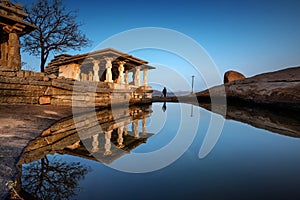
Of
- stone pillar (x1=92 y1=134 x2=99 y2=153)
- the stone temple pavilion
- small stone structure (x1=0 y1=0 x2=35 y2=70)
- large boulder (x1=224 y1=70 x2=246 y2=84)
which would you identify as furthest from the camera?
large boulder (x1=224 y1=70 x2=246 y2=84)

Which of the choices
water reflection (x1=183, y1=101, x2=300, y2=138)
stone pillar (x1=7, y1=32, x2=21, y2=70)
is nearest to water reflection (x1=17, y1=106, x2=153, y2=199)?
water reflection (x1=183, y1=101, x2=300, y2=138)

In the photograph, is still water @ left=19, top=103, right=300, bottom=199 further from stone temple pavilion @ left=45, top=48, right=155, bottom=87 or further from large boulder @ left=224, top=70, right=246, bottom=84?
large boulder @ left=224, top=70, right=246, bottom=84

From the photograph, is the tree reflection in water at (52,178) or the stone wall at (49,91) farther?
the stone wall at (49,91)

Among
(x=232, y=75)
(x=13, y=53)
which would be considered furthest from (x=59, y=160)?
(x=232, y=75)

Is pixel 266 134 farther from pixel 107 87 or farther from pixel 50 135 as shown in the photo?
pixel 107 87

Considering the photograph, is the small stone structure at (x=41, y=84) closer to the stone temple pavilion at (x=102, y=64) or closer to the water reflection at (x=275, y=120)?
the stone temple pavilion at (x=102, y=64)

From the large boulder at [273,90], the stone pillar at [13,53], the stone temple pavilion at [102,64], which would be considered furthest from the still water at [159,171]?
the stone temple pavilion at [102,64]

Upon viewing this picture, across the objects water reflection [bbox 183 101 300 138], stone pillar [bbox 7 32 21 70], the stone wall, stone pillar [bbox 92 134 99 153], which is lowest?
stone pillar [bbox 92 134 99 153]

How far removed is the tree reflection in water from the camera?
1477 millimetres

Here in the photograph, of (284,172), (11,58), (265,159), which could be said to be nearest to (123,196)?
(284,172)

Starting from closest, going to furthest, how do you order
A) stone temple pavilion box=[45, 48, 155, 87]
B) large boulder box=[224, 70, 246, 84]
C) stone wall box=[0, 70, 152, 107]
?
stone wall box=[0, 70, 152, 107], stone temple pavilion box=[45, 48, 155, 87], large boulder box=[224, 70, 246, 84]

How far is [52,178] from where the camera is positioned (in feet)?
5.76

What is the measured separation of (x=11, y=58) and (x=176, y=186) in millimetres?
10748

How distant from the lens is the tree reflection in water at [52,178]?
58.2 inches
